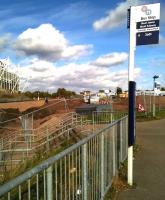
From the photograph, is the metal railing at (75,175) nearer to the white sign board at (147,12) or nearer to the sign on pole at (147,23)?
the sign on pole at (147,23)

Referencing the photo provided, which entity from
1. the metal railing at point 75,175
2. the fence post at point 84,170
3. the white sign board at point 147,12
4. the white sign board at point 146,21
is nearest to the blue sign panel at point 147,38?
the white sign board at point 146,21

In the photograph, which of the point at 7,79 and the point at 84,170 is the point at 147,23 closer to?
the point at 84,170

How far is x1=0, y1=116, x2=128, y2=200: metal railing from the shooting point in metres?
3.94

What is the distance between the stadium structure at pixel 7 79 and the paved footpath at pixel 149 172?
10270 centimetres

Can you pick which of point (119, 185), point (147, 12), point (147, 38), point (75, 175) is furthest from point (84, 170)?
point (147, 12)

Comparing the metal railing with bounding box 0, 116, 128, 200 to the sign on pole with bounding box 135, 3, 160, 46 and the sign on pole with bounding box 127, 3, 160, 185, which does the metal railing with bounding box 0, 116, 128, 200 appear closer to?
the sign on pole with bounding box 127, 3, 160, 185

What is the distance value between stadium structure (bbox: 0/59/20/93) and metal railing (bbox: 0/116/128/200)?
4299 inches

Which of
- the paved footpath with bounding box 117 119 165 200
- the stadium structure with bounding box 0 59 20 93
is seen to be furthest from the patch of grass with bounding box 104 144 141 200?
the stadium structure with bounding box 0 59 20 93

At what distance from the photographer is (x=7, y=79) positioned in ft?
419

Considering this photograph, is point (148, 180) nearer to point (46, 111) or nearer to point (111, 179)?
point (111, 179)

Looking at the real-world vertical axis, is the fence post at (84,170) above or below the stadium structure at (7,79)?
below

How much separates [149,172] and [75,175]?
482 cm

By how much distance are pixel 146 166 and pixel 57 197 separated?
6197 mm

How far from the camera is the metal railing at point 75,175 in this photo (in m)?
3.94
